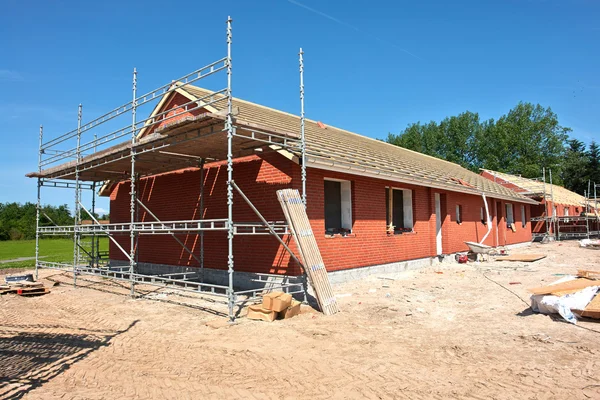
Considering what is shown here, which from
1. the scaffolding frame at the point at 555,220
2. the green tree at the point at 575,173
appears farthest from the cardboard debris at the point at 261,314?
the green tree at the point at 575,173

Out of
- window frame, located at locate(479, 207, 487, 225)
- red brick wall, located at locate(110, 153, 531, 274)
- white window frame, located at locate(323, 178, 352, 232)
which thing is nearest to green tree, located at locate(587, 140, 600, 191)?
window frame, located at locate(479, 207, 487, 225)

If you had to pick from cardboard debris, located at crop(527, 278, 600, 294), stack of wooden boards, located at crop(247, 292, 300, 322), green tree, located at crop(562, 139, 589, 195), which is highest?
green tree, located at crop(562, 139, 589, 195)

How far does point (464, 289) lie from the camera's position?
11.1m

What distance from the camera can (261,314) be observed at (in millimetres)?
7988

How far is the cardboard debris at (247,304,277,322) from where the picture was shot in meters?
7.89

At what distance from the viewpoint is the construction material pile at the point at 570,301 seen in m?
7.21

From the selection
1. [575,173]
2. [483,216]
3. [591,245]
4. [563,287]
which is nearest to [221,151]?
[563,287]

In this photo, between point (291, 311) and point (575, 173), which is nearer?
point (291, 311)

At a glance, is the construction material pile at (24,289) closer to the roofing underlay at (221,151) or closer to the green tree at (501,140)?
the roofing underlay at (221,151)

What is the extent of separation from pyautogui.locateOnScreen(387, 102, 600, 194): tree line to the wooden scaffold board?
52266 mm

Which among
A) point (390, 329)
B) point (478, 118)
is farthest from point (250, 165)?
point (478, 118)

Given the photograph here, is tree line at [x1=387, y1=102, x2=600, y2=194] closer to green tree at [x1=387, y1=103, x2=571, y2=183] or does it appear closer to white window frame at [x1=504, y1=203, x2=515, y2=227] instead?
green tree at [x1=387, y1=103, x2=571, y2=183]

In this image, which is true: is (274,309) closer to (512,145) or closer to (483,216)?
(483,216)

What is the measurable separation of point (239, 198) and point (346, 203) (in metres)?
3.16
